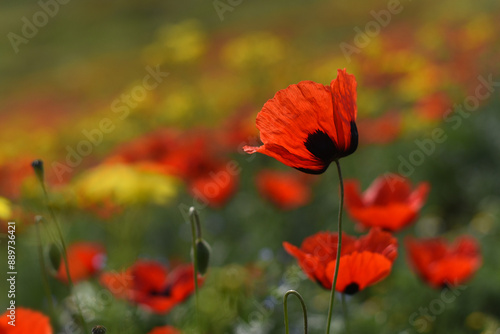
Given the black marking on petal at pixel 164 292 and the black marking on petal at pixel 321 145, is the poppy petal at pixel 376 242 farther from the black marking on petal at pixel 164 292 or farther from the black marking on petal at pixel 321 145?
the black marking on petal at pixel 164 292

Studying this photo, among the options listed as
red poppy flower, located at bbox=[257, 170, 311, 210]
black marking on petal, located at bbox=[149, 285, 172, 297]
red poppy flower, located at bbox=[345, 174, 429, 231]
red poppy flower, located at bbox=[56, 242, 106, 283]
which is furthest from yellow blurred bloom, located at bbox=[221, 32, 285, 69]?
black marking on petal, located at bbox=[149, 285, 172, 297]

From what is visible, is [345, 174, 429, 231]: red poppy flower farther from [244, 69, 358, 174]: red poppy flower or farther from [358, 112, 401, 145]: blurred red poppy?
[358, 112, 401, 145]: blurred red poppy

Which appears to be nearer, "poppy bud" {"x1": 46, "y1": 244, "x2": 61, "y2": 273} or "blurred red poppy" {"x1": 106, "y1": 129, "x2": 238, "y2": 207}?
"poppy bud" {"x1": 46, "y1": 244, "x2": 61, "y2": 273}

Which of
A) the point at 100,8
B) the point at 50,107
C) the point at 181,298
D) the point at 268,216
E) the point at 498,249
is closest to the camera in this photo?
the point at 181,298

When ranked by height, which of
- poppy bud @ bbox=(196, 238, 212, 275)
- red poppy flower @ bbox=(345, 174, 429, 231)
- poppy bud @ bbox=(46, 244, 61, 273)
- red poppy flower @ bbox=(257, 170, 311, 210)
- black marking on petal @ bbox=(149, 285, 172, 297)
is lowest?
red poppy flower @ bbox=(257, 170, 311, 210)

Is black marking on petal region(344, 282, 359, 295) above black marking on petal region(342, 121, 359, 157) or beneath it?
beneath

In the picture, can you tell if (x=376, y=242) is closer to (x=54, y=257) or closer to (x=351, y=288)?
(x=351, y=288)

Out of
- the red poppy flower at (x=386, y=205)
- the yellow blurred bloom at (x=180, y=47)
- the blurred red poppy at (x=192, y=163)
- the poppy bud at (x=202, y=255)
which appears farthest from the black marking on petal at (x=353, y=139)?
the yellow blurred bloom at (x=180, y=47)

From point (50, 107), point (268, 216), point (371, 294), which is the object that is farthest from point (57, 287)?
point (50, 107)

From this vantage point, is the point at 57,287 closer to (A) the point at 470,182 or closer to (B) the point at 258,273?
(B) the point at 258,273
